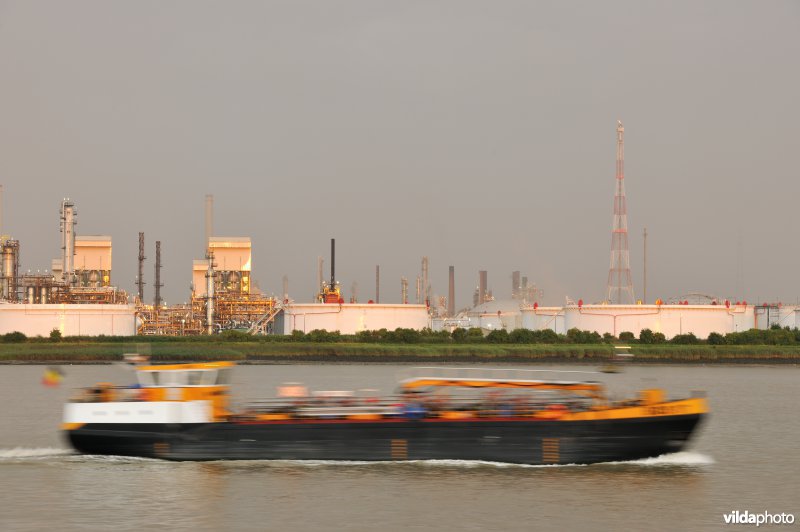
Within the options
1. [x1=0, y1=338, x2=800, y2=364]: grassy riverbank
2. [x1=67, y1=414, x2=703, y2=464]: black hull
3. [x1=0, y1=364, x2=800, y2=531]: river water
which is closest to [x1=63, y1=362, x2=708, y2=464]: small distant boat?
[x1=67, y1=414, x2=703, y2=464]: black hull

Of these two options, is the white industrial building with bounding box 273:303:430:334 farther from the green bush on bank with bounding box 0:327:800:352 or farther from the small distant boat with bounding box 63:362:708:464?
the small distant boat with bounding box 63:362:708:464

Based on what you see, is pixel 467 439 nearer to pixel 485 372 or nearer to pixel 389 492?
pixel 389 492

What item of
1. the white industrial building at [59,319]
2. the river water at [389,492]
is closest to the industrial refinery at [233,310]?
the white industrial building at [59,319]

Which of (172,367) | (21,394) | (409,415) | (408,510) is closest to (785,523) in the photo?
(408,510)

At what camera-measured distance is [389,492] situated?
40.8m

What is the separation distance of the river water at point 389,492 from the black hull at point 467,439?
1.93ft

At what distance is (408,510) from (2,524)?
1276 cm

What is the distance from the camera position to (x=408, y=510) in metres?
38.0

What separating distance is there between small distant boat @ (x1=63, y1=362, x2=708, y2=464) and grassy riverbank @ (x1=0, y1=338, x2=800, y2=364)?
76.0 metres

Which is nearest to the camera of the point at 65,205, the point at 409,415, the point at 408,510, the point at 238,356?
the point at 408,510

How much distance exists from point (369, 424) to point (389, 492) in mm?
4202

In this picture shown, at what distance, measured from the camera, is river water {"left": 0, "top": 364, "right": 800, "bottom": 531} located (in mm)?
36312

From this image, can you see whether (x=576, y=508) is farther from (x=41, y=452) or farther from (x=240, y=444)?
(x=41, y=452)

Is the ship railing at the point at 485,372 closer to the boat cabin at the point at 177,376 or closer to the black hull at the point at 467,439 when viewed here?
the black hull at the point at 467,439
